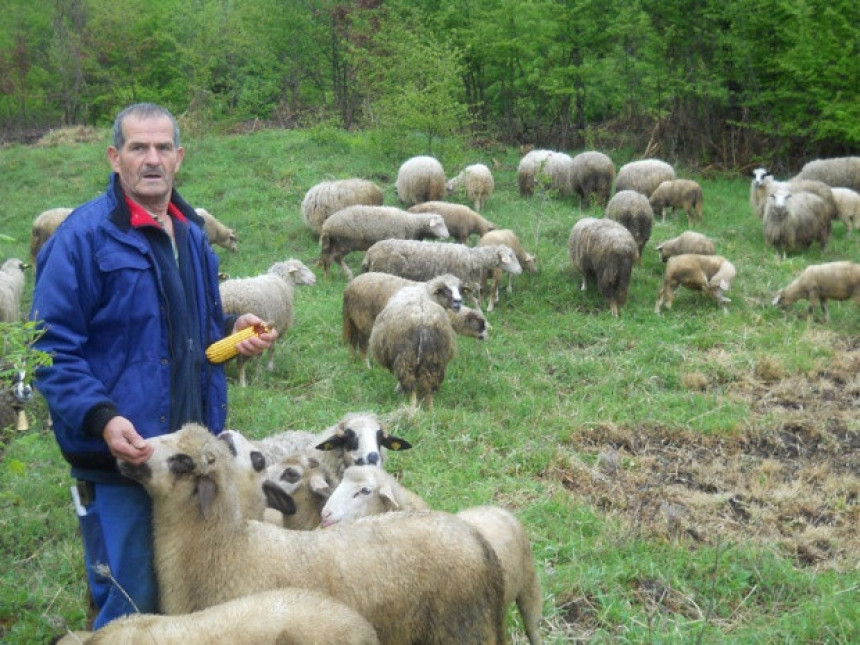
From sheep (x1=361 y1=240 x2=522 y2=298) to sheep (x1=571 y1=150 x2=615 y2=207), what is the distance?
21.7ft

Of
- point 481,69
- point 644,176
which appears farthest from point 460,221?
point 481,69

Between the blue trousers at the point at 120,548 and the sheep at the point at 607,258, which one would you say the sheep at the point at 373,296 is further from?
the blue trousers at the point at 120,548

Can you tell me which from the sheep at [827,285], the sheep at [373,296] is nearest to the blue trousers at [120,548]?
the sheep at [373,296]

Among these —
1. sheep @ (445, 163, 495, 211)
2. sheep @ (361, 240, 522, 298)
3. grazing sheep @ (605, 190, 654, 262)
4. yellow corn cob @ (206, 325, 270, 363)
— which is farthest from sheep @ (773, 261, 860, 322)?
yellow corn cob @ (206, 325, 270, 363)

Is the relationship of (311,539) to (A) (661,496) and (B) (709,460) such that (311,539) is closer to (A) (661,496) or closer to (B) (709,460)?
(A) (661,496)

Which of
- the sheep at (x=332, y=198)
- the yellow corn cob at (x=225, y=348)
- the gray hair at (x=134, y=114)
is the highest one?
the gray hair at (x=134, y=114)

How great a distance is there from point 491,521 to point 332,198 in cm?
1274

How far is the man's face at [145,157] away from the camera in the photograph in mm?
3373

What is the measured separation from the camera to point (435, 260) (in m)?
12.4

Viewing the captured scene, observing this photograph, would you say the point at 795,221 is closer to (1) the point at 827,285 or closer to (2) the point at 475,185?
(1) the point at 827,285

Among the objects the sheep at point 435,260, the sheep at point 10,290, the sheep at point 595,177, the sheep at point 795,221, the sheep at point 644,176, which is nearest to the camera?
the sheep at point 10,290

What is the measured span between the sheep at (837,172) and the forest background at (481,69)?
0.65 m

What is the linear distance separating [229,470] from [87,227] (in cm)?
120

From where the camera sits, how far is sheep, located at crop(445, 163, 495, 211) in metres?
18.4
